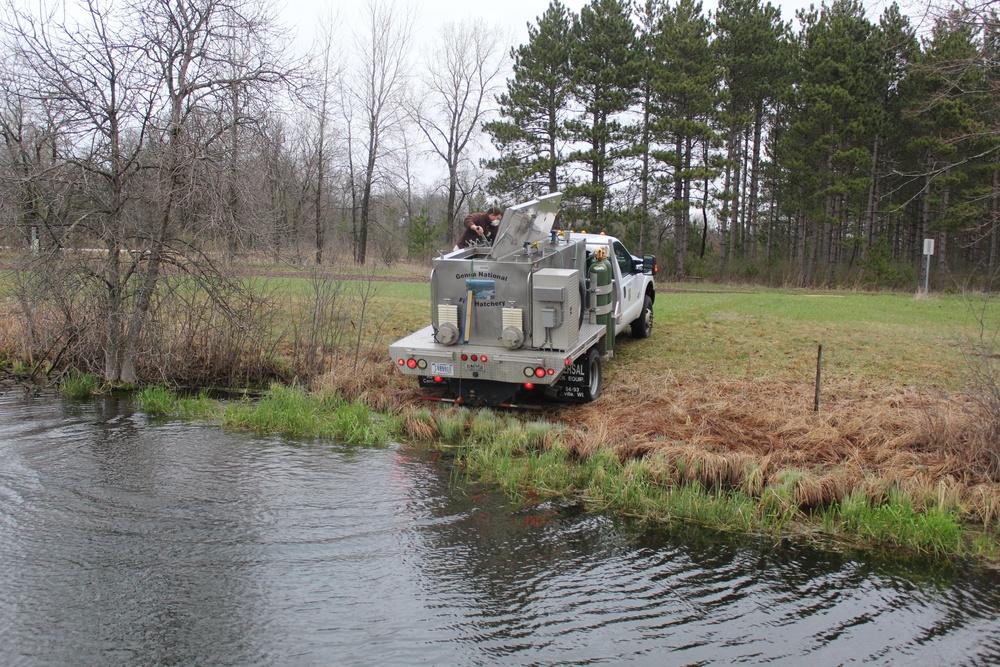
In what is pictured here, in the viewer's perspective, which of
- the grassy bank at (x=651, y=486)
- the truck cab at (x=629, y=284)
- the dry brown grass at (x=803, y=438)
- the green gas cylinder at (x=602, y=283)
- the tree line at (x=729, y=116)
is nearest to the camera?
the grassy bank at (x=651, y=486)

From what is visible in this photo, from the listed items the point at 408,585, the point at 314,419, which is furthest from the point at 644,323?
the point at 408,585

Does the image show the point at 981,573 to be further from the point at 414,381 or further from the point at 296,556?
the point at 414,381

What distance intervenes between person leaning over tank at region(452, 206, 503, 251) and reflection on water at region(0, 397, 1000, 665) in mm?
4378

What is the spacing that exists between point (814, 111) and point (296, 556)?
3201 centimetres

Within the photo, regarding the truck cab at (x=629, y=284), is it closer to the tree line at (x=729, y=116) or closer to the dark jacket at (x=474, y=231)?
the dark jacket at (x=474, y=231)

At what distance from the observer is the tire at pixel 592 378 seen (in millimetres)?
11031

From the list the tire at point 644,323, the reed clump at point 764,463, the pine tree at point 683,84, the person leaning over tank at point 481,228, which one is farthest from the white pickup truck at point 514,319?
the pine tree at point 683,84

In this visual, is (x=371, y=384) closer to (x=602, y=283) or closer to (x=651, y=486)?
(x=602, y=283)

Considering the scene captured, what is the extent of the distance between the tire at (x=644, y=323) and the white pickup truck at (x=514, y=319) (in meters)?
3.11

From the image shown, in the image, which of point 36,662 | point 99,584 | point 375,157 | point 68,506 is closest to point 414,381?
point 68,506

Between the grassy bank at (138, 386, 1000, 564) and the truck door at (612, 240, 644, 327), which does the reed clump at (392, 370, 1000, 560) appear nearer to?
the grassy bank at (138, 386, 1000, 564)

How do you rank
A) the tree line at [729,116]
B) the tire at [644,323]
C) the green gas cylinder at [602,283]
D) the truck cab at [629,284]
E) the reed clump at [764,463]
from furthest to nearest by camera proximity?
the tree line at [729,116], the tire at [644,323], the truck cab at [629,284], the green gas cylinder at [602,283], the reed clump at [764,463]

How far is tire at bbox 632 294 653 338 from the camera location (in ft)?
46.9

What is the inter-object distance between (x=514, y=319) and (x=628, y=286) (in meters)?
3.74
